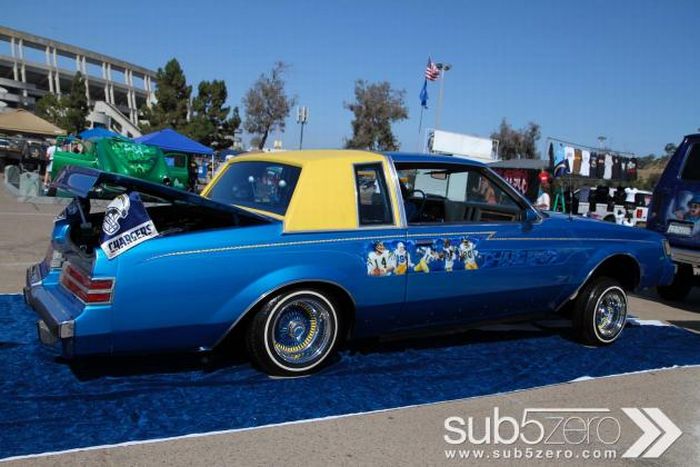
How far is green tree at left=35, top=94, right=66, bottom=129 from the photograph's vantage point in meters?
60.3

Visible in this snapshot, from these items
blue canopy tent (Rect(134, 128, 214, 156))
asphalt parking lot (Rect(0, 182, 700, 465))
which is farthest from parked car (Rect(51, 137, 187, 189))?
asphalt parking lot (Rect(0, 182, 700, 465))

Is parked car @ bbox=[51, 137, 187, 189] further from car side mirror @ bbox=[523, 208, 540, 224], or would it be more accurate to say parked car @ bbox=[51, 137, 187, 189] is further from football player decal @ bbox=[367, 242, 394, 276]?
football player decal @ bbox=[367, 242, 394, 276]

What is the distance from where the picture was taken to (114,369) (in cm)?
423

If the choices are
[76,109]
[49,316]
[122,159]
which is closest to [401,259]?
[49,316]

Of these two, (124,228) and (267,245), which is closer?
(124,228)

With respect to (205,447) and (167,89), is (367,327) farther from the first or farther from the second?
(167,89)

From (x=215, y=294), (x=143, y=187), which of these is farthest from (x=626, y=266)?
(x=143, y=187)

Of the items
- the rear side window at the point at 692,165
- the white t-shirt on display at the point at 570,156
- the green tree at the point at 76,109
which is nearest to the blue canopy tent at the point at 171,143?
the white t-shirt on display at the point at 570,156

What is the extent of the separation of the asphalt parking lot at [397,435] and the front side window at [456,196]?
150cm

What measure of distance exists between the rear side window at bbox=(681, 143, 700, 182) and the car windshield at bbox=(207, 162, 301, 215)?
19.5 ft

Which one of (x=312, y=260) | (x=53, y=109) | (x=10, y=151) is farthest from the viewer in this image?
(x=53, y=109)

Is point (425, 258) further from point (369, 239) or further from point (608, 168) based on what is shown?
point (608, 168)

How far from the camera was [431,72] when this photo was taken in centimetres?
3266

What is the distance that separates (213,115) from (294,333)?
4779cm
